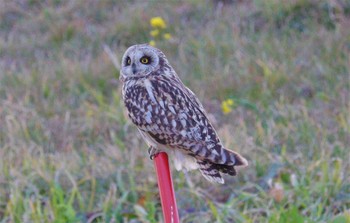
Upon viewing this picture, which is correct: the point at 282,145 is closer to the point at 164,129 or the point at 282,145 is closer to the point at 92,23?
the point at 164,129

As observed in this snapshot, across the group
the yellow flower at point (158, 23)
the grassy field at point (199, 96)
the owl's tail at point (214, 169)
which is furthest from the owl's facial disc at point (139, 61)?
the yellow flower at point (158, 23)

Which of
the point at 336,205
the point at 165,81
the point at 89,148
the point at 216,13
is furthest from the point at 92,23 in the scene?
the point at 165,81

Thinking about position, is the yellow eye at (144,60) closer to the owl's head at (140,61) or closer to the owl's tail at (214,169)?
the owl's head at (140,61)

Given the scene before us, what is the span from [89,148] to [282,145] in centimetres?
123

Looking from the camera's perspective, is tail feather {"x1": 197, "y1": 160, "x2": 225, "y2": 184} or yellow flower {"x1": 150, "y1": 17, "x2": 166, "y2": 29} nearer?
tail feather {"x1": 197, "y1": 160, "x2": 225, "y2": 184}

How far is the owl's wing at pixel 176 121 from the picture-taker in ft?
6.32

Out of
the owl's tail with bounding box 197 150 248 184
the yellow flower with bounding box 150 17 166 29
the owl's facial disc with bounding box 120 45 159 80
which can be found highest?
the yellow flower with bounding box 150 17 166 29

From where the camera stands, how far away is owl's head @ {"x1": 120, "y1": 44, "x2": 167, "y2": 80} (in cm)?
204

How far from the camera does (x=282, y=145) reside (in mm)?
4430

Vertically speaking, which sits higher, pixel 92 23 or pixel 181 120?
pixel 92 23

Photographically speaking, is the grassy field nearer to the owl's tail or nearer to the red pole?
the owl's tail

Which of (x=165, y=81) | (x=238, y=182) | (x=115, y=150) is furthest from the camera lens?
(x=115, y=150)

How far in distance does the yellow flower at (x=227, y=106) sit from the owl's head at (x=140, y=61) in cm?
289

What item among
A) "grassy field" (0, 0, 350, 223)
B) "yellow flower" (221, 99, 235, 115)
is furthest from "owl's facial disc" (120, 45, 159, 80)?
"yellow flower" (221, 99, 235, 115)
